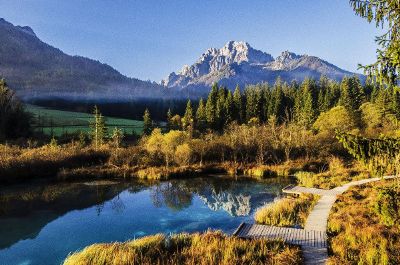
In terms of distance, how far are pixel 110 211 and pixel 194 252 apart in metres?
11.9

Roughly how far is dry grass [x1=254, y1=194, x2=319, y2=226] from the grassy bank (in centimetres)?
428

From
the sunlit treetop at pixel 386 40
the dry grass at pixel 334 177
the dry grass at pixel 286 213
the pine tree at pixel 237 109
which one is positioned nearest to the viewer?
the sunlit treetop at pixel 386 40

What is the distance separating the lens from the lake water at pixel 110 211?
16853 millimetres

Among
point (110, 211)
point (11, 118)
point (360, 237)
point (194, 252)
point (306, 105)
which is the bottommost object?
point (110, 211)

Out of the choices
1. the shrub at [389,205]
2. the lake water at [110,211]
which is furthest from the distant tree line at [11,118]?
the shrub at [389,205]

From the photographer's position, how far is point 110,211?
22.7 meters

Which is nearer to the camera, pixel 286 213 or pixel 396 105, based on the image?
pixel 396 105

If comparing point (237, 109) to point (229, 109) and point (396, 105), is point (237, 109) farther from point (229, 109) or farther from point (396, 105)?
point (396, 105)

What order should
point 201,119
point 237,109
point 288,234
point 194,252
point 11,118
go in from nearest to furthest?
1. point 194,252
2. point 288,234
3. point 11,118
4. point 201,119
5. point 237,109

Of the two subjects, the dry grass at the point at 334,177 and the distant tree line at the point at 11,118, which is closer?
the dry grass at the point at 334,177

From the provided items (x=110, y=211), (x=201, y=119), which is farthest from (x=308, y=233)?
(x=201, y=119)

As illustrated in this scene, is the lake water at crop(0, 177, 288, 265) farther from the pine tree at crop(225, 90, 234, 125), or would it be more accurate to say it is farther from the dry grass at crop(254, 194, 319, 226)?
the pine tree at crop(225, 90, 234, 125)

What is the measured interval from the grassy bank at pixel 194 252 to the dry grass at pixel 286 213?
169 inches

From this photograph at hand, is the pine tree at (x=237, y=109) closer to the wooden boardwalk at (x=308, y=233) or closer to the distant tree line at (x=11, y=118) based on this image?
the distant tree line at (x=11, y=118)
